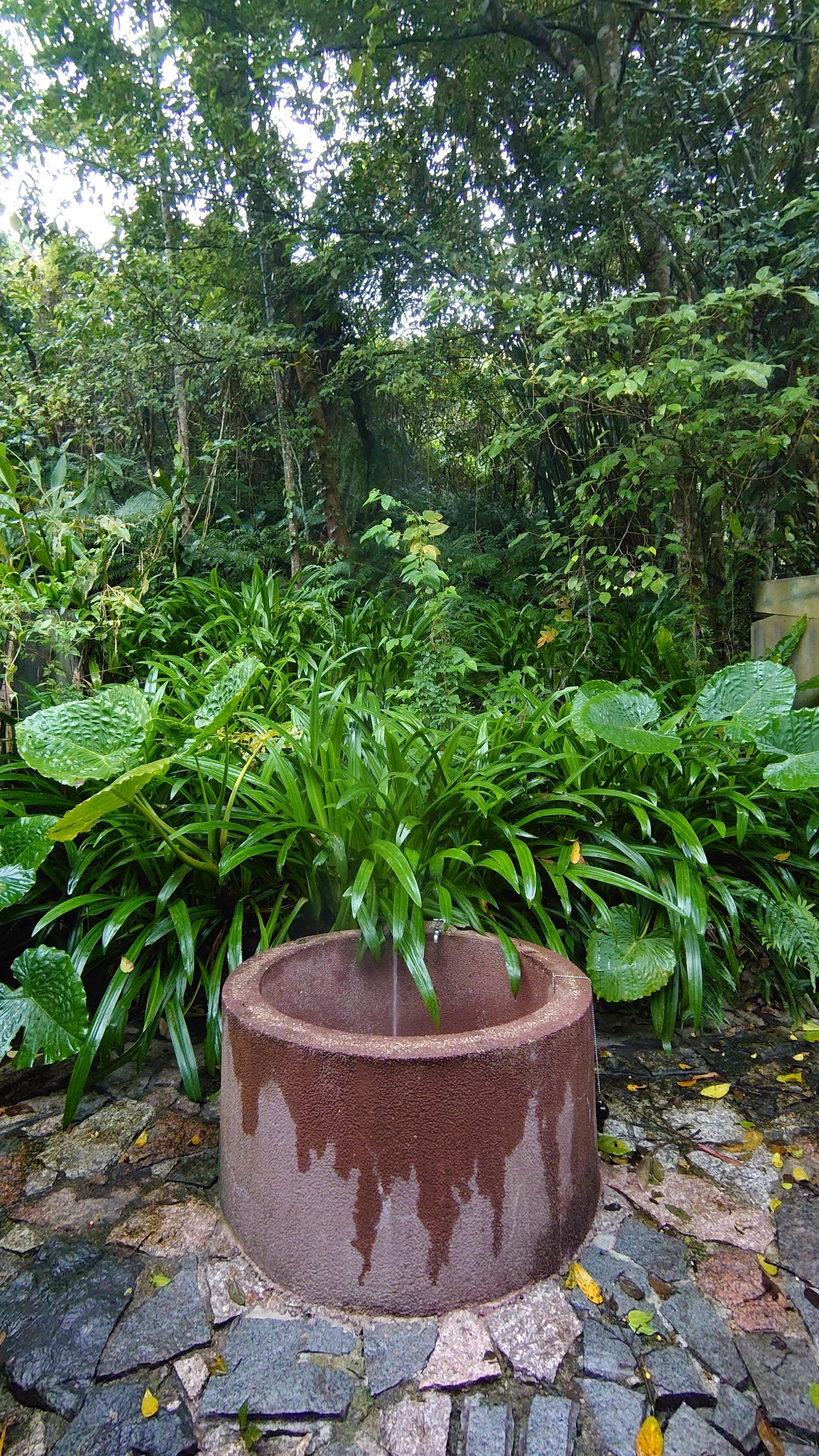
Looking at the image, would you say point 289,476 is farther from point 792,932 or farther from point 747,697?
point 792,932

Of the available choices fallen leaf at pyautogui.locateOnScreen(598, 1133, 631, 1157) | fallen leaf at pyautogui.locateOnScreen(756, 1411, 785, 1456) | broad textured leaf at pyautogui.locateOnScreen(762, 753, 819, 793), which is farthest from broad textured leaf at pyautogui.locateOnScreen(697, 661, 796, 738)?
fallen leaf at pyautogui.locateOnScreen(756, 1411, 785, 1456)

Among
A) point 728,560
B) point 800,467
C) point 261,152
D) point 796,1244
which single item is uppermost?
point 261,152

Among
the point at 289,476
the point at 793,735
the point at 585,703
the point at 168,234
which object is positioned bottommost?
the point at 793,735

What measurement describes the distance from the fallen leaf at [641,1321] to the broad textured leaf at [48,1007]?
1.01 metres

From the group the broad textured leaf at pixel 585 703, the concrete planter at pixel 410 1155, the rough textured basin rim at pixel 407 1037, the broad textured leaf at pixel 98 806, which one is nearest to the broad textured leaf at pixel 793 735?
the broad textured leaf at pixel 585 703

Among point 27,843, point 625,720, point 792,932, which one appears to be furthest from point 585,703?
point 27,843

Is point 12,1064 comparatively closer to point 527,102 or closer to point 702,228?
point 702,228

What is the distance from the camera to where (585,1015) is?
1314mm

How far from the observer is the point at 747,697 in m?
2.08

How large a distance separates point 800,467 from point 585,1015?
9.62ft

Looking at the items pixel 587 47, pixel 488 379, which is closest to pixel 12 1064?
pixel 488 379

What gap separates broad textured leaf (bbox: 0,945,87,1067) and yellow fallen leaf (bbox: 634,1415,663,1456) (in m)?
1.03

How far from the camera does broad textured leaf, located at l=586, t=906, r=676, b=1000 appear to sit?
1.80 metres

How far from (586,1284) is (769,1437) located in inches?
11.9
